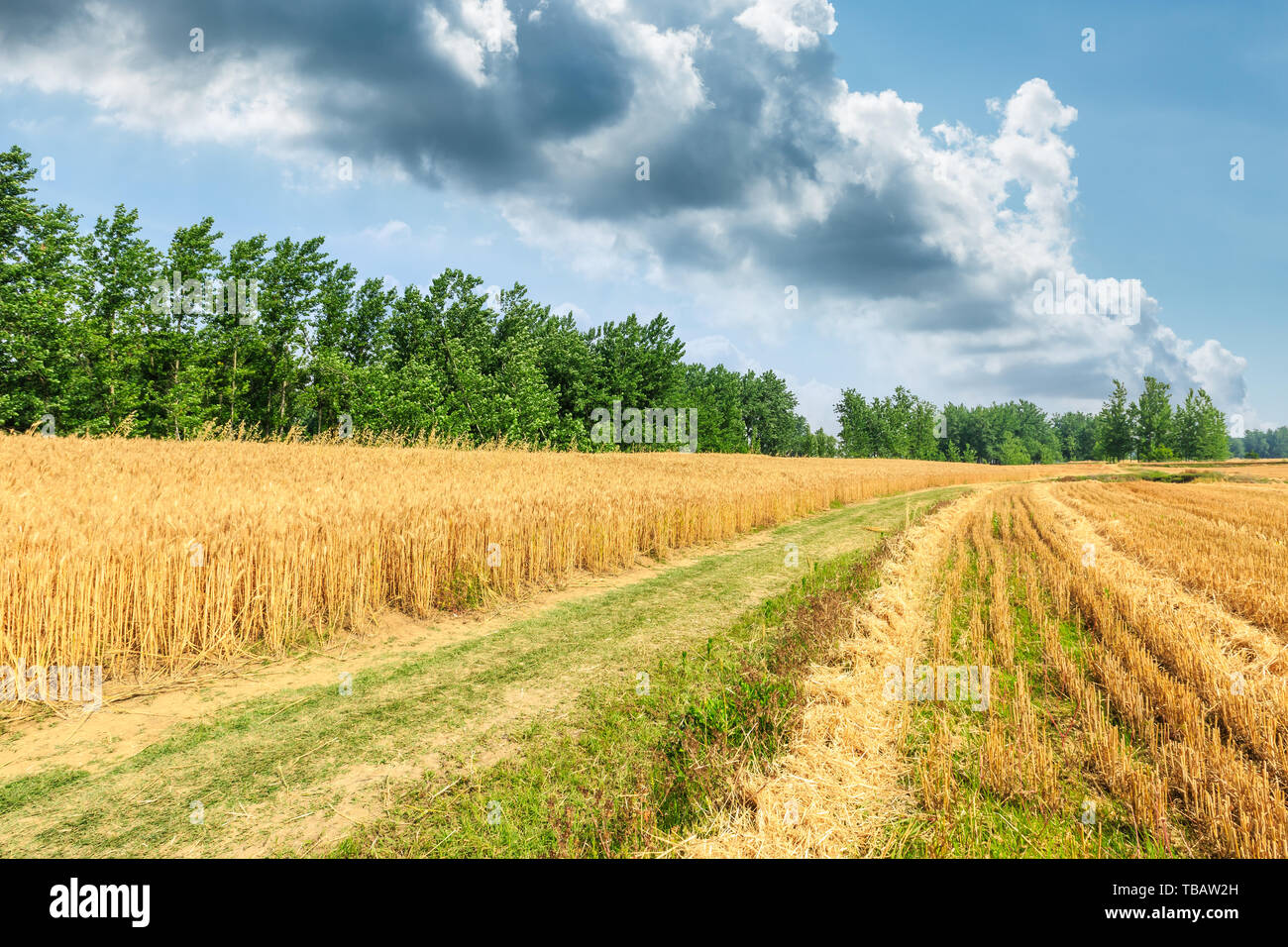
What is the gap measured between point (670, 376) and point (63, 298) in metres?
51.1

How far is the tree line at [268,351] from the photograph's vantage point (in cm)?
3366

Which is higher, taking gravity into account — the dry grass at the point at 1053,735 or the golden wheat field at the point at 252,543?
the golden wheat field at the point at 252,543

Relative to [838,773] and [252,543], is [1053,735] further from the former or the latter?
[252,543]

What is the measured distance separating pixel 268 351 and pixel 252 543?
152 ft

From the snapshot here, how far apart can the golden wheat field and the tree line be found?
1556 centimetres

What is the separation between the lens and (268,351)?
144 feet

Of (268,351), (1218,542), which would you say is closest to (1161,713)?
(1218,542)

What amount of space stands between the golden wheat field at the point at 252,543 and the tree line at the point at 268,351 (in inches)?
612

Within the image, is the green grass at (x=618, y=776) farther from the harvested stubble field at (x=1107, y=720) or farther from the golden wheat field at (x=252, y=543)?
the golden wheat field at (x=252, y=543)

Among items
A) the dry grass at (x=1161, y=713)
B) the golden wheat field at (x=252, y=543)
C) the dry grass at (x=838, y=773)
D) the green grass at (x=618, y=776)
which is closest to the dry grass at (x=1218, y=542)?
the dry grass at (x=1161, y=713)

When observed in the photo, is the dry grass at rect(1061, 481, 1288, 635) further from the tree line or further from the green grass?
the tree line

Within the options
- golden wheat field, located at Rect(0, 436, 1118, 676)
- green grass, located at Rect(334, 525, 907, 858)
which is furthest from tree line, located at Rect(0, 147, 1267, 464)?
green grass, located at Rect(334, 525, 907, 858)

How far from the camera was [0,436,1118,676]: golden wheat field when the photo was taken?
17.4 feet
